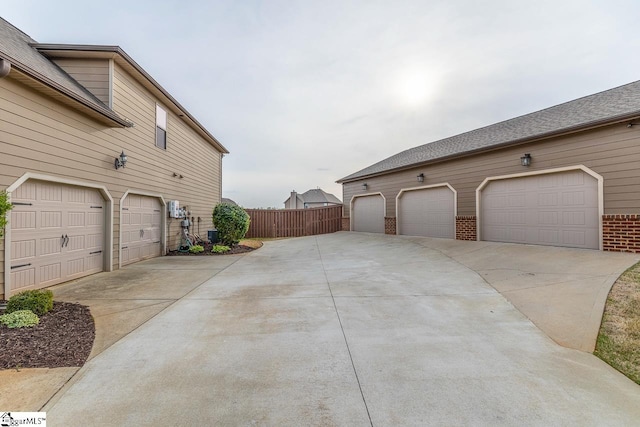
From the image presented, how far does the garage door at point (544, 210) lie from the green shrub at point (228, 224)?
30.2 feet

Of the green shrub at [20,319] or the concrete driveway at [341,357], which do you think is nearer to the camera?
the concrete driveway at [341,357]

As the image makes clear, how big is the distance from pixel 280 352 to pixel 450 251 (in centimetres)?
744

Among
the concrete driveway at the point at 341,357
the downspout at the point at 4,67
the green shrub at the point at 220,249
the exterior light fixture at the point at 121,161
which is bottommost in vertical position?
the concrete driveway at the point at 341,357

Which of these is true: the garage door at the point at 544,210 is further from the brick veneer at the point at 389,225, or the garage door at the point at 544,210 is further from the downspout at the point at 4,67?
the downspout at the point at 4,67

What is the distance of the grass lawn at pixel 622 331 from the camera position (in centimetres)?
285

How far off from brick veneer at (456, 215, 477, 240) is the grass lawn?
5.47 metres

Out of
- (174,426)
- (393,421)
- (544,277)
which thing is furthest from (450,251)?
(174,426)

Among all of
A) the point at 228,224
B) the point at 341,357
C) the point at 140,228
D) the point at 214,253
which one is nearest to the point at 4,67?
the point at 140,228

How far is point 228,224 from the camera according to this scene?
11.6m

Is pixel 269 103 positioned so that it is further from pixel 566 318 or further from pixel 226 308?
pixel 566 318

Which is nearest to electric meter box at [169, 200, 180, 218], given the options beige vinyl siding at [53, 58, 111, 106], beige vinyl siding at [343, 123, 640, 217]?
beige vinyl siding at [53, 58, 111, 106]

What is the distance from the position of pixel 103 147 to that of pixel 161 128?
314cm

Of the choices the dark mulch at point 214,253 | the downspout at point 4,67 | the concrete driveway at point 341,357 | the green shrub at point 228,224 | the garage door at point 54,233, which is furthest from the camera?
the green shrub at point 228,224

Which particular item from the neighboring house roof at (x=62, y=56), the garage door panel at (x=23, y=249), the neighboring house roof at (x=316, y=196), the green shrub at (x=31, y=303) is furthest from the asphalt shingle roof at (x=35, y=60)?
the neighboring house roof at (x=316, y=196)
